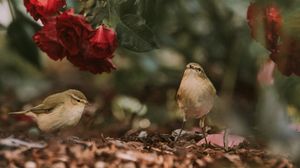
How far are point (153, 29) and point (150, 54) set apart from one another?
0.89ft

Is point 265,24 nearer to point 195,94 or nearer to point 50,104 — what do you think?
point 195,94

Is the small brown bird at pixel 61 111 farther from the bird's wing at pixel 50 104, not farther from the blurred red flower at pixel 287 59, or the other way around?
the blurred red flower at pixel 287 59

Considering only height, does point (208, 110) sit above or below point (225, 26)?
below

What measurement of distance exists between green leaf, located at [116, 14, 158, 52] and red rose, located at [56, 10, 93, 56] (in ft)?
0.12

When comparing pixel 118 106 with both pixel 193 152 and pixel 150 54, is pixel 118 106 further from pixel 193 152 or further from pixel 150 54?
pixel 193 152

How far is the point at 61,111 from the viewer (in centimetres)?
90

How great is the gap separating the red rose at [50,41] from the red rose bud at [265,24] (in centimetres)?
20

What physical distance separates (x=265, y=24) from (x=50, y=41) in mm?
226

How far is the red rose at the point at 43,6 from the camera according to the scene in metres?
0.92

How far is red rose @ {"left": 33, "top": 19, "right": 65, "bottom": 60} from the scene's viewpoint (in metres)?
0.92

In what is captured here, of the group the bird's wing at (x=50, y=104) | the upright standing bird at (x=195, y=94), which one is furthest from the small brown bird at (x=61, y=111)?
the upright standing bird at (x=195, y=94)

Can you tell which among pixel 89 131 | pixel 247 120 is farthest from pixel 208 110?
pixel 89 131

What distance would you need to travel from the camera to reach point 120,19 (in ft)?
2.99

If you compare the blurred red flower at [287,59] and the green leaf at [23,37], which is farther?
the green leaf at [23,37]
